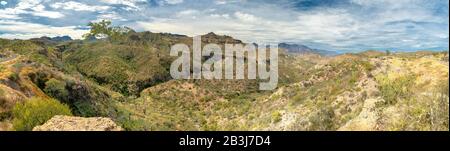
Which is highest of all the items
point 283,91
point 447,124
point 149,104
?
point 447,124

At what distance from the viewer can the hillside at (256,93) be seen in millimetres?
18031

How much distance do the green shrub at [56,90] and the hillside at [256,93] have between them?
8 cm

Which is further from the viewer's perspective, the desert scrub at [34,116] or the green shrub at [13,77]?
the green shrub at [13,77]

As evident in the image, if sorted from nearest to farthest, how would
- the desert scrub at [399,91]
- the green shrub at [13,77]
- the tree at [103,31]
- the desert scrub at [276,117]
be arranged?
1. the desert scrub at [399,91]
2. the desert scrub at [276,117]
3. the green shrub at [13,77]
4. the tree at [103,31]

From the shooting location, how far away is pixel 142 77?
102 m

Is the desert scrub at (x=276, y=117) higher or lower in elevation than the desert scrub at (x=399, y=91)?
lower

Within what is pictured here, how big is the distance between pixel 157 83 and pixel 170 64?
16.2 m

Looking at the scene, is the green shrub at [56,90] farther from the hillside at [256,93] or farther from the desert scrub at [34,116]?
the desert scrub at [34,116]

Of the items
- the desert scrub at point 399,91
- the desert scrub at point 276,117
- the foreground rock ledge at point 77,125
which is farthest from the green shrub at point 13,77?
the desert scrub at point 399,91

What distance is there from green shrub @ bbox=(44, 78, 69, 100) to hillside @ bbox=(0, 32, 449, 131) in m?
0.08

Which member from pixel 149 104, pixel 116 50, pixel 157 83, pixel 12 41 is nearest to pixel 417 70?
pixel 149 104

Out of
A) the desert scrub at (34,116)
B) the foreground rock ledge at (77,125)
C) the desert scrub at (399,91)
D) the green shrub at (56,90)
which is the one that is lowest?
the green shrub at (56,90)
